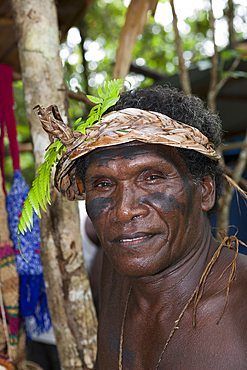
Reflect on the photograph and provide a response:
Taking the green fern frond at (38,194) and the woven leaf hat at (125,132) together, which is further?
the green fern frond at (38,194)

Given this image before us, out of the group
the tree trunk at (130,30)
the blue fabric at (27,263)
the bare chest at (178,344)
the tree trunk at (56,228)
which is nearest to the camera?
the bare chest at (178,344)

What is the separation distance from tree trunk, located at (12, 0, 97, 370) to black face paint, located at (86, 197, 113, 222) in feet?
1.73

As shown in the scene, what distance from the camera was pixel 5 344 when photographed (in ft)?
7.67

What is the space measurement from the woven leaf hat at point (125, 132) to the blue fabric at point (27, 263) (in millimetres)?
1123

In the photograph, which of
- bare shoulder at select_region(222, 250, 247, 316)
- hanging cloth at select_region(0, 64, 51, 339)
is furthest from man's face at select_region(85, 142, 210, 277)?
hanging cloth at select_region(0, 64, 51, 339)

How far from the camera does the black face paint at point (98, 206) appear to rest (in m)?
1.40

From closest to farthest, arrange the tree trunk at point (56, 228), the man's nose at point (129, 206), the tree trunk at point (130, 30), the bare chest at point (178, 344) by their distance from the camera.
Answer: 1. the bare chest at point (178, 344)
2. the man's nose at point (129, 206)
3. the tree trunk at point (56, 228)
4. the tree trunk at point (130, 30)

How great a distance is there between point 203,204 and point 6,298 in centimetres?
157

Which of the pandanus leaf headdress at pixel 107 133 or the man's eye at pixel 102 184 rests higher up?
the pandanus leaf headdress at pixel 107 133

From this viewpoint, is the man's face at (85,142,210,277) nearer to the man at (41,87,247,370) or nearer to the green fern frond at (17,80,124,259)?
the man at (41,87,247,370)

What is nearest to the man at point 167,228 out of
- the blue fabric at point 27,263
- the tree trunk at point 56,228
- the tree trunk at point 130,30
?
the tree trunk at point 56,228

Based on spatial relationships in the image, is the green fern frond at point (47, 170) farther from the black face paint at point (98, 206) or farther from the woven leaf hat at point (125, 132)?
the black face paint at point (98, 206)

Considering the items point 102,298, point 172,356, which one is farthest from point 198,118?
point 102,298

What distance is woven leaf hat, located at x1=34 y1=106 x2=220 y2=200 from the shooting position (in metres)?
1.22
